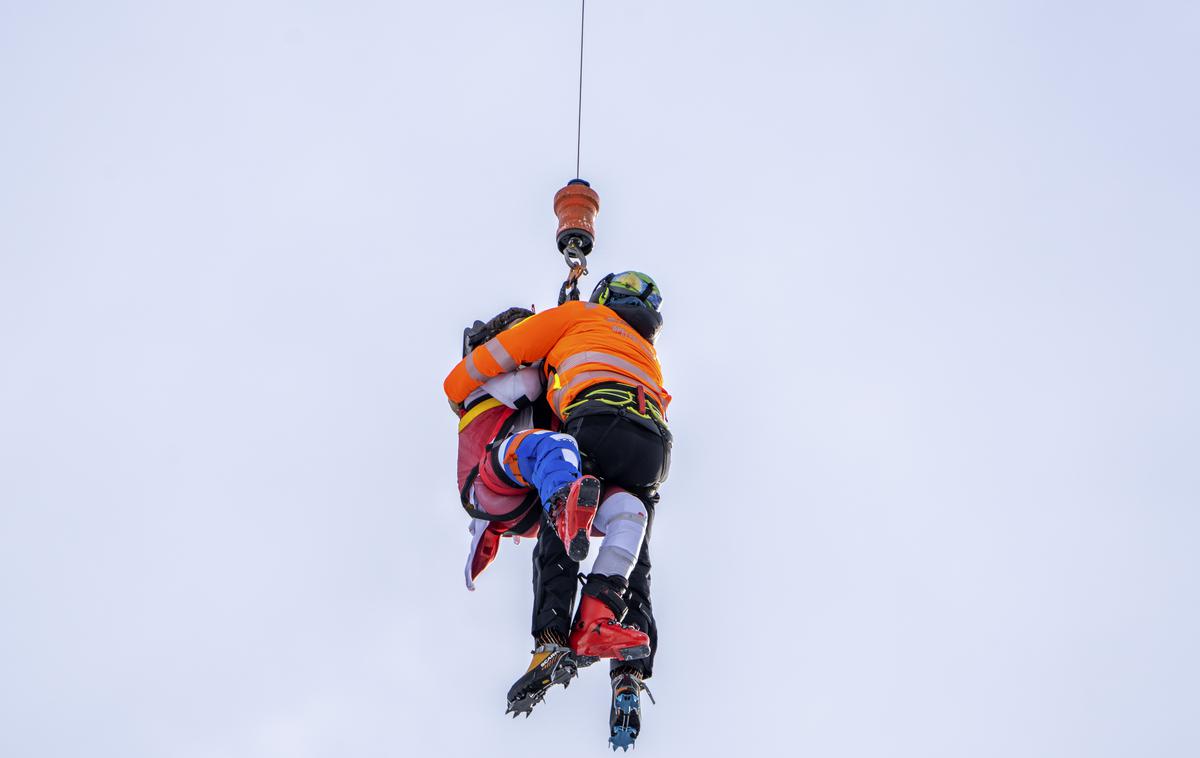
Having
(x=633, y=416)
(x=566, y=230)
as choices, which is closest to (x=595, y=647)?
(x=633, y=416)

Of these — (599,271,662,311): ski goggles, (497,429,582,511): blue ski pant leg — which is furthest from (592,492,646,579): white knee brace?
(599,271,662,311): ski goggles

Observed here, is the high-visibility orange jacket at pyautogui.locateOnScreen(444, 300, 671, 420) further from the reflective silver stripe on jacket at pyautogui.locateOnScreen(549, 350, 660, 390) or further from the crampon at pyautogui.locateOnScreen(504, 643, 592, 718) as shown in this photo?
the crampon at pyautogui.locateOnScreen(504, 643, 592, 718)

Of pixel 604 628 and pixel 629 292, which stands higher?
pixel 629 292

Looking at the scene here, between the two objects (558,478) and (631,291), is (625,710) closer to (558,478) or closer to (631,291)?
(558,478)

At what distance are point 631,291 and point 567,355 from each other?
0.98 meters

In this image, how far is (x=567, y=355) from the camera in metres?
8.25

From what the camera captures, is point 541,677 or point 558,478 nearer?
point 541,677

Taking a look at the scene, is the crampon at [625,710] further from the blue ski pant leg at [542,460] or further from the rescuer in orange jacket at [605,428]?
the blue ski pant leg at [542,460]

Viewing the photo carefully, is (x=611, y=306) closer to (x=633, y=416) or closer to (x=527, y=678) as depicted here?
(x=633, y=416)

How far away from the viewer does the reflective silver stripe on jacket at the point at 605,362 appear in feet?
26.8

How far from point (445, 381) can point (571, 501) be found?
1.86 m

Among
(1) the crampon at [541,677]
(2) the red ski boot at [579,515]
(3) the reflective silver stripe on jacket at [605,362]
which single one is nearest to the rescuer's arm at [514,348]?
(3) the reflective silver stripe on jacket at [605,362]

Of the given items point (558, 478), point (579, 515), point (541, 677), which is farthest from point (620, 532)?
point (541, 677)

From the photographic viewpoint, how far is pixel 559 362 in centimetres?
830
